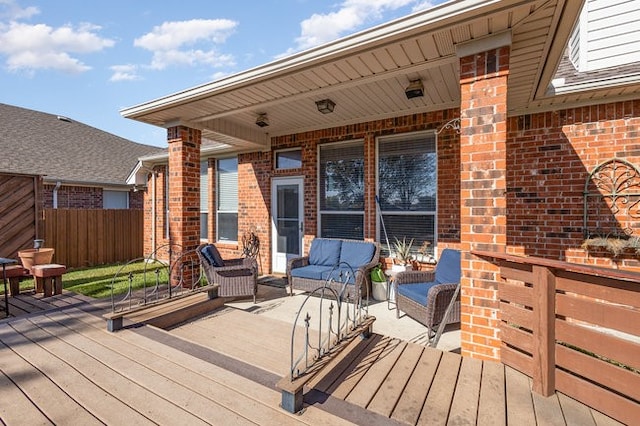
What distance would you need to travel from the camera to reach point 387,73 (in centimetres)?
357

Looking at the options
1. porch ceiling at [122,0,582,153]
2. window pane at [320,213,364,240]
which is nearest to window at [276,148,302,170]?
porch ceiling at [122,0,582,153]

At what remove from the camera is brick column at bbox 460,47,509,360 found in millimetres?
2674

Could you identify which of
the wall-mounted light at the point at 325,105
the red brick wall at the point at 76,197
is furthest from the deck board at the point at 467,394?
the red brick wall at the point at 76,197

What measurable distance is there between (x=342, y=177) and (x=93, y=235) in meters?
7.33

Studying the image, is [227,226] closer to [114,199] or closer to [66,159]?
[114,199]

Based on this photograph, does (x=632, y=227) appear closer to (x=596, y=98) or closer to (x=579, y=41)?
(x=596, y=98)

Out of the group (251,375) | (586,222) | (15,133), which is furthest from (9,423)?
(15,133)

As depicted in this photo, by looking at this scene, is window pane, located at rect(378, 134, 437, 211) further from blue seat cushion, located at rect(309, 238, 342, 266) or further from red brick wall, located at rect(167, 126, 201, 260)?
red brick wall, located at rect(167, 126, 201, 260)

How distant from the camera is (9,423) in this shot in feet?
6.27

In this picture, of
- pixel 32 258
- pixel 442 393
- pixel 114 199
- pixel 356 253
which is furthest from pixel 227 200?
pixel 114 199

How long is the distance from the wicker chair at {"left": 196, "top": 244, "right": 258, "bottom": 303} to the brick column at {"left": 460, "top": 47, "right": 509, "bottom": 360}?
10.8 ft

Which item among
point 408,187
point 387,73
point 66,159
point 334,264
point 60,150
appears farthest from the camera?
point 60,150

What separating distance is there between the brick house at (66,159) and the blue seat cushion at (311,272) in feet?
32.5

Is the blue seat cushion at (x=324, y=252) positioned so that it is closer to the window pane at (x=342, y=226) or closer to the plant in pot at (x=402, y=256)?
the window pane at (x=342, y=226)
